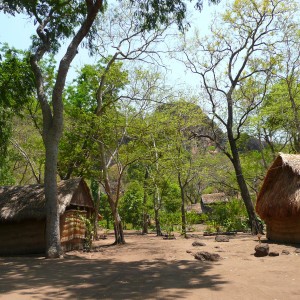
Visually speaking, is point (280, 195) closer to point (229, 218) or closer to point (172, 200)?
point (229, 218)

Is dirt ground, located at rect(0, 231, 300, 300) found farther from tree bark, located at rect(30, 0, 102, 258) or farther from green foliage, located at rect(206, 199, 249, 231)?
green foliage, located at rect(206, 199, 249, 231)

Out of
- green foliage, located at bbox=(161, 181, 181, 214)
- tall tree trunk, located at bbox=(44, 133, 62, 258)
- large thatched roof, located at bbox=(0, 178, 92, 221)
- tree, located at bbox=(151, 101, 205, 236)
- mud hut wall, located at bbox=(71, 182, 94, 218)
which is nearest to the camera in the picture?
tall tree trunk, located at bbox=(44, 133, 62, 258)

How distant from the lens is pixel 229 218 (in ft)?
81.6

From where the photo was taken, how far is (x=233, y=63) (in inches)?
848

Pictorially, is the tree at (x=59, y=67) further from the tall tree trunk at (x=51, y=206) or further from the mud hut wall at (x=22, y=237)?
the mud hut wall at (x=22, y=237)

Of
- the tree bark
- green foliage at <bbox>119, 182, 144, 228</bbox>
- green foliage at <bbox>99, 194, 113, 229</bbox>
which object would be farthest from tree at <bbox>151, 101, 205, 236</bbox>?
green foliage at <bbox>99, 194, 113, 229</bbox>

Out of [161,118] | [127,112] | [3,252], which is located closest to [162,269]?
[3,252]

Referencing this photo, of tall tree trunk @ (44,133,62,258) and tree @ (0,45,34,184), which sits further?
tree @ (0,45,34,184)

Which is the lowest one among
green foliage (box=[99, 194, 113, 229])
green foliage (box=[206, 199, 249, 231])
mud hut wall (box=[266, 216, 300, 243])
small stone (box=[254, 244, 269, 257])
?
small stone (box=[254, 244, 269, 257])

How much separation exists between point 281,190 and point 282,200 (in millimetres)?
591

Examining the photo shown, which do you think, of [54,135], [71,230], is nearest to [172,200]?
[71,230]

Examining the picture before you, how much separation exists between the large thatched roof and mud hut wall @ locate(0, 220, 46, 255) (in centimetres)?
60

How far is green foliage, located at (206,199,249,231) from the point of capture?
78.8 ft

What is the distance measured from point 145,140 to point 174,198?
1524 centimetres
